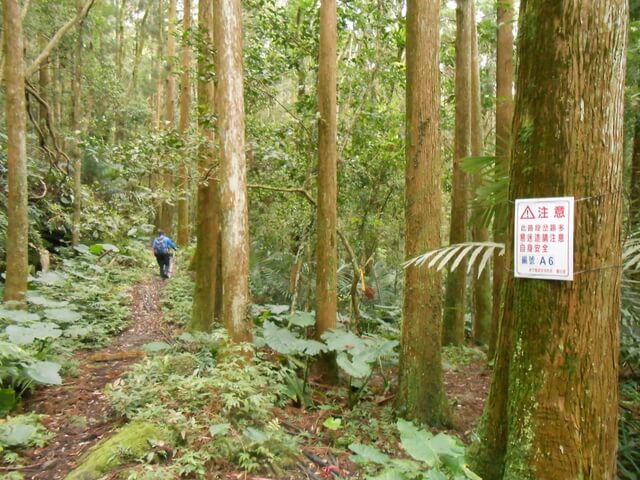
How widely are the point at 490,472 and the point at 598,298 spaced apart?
1236 millimetres

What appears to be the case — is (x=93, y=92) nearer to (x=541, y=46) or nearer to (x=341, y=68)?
(x=341, y=68)

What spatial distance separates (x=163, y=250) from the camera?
39.8 feet

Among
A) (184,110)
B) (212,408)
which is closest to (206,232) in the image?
(212,408)

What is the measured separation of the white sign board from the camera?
6.49ft

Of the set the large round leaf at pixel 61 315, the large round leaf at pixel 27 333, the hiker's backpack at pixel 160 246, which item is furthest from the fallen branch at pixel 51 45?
the hiker's backpack at pixel 160 246

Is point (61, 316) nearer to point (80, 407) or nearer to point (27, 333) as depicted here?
point (27, 333)

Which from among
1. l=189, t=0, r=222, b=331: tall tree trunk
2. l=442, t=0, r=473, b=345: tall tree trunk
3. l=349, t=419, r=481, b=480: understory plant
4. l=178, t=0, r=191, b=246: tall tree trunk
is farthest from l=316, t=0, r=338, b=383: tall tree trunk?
l=349, t=419, r=481, b=480: understory plant

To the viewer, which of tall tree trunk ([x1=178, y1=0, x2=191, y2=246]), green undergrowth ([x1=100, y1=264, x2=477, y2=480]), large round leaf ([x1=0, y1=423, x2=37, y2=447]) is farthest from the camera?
tall tree trunk ([x1=178, y1=0, x2=191, y2=246])

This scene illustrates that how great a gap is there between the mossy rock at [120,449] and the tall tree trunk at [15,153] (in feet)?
12.9

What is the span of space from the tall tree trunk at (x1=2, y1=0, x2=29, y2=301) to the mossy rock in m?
3.93

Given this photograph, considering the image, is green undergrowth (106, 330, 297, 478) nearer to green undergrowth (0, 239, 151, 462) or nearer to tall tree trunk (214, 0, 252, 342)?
tall tree trunk (214, 0, 252, 342)

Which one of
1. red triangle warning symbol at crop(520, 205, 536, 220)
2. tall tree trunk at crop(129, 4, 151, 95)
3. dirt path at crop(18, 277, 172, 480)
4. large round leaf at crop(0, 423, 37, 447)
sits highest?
tall tree trunk at crop(129, 4, 151, 95)

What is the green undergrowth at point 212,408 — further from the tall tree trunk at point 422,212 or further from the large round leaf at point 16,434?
the tall tree trunk at point 422,212

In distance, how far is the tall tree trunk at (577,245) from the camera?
1.95m
